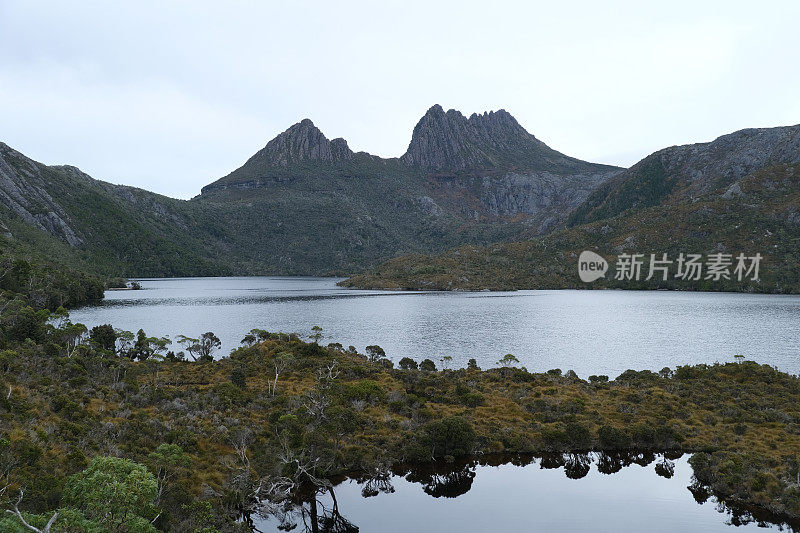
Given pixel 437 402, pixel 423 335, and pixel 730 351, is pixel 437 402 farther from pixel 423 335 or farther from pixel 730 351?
pixel 730 351

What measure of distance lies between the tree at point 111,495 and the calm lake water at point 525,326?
6519 centimetres

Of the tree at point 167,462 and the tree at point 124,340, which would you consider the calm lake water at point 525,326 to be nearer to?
the tree at point 124,340

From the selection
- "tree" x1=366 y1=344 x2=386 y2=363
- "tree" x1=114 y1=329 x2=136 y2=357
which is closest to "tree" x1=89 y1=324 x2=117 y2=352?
"tree" x1=114 y1=329 x2=136 y2=357

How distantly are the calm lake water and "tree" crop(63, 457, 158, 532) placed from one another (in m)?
65.2

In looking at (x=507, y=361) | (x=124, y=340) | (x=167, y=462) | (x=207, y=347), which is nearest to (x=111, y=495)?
(x=167, y=462)

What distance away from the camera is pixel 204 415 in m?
44.0

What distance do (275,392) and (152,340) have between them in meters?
37.9

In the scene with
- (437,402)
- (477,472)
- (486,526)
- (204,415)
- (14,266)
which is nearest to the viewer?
(486,526)

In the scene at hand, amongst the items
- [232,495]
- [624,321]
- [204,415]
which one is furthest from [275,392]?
[624,321]

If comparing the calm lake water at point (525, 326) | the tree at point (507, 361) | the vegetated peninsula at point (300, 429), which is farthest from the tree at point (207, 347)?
the tree at point (507, 361)

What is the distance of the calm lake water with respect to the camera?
8844 cm

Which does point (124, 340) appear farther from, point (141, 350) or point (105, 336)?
point (141, 350)

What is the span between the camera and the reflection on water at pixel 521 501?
29.6 m

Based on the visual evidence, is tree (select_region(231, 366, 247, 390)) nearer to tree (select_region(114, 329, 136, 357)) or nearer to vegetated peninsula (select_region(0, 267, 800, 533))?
vegetated peninsula (select_region(0, 267, 800, 533))
